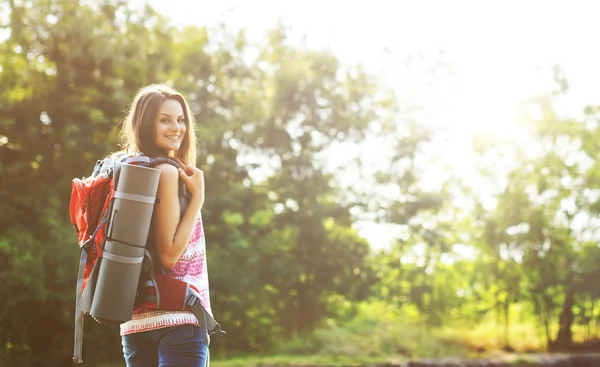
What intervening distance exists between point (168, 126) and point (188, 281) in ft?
1.65

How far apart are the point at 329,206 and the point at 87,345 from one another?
511cm

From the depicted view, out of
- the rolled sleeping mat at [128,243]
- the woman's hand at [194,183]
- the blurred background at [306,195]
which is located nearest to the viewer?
the rolled sleeping mat at [128,243]

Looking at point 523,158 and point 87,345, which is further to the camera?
point 523,158

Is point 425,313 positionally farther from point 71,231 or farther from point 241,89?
point 71,231

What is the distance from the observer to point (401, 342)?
35.9ft

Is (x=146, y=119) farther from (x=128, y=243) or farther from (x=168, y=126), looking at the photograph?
(x=128, y=243)

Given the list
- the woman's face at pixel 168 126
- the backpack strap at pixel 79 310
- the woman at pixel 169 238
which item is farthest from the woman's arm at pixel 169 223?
the backpack strap at pixel 79 310

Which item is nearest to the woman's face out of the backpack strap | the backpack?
the backpack

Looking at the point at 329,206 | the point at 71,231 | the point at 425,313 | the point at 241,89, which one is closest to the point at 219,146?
the point at 241,89

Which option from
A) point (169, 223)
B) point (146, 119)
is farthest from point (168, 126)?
point (169, 223)

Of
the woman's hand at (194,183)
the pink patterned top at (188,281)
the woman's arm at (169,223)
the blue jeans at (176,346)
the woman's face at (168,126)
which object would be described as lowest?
the blue jeans at (176,346)

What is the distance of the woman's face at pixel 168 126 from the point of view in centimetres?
210

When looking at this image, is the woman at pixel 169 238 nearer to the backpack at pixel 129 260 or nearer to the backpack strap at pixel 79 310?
the backpack at pixel 129 260

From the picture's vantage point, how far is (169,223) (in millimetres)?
1959
